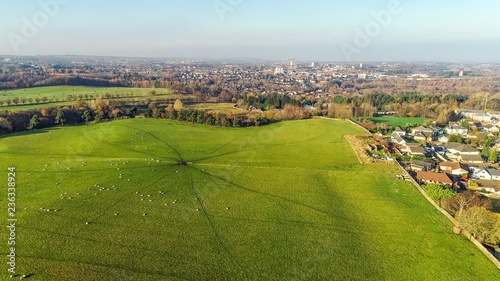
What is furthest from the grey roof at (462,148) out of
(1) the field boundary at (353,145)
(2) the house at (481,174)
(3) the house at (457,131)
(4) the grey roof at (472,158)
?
(1) the field boundary at (353,145)

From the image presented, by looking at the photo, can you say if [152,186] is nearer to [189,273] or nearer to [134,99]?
[189,273]

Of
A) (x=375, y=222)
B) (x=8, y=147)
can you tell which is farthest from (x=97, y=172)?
(x=375, y=222)

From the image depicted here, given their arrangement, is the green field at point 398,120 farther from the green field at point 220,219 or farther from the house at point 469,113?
the green field at point 220,219

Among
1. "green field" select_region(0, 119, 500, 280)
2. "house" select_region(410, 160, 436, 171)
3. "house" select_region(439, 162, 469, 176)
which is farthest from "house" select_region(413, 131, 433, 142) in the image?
"green field" select_region(0, 119, 500, 280)

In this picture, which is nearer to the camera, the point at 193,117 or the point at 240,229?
the point at 240,229

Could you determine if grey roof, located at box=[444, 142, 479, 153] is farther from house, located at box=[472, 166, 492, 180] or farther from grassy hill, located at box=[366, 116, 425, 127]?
grassy hill, located at box=[366, 116, 425, 127]

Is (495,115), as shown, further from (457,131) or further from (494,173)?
(494,173)
